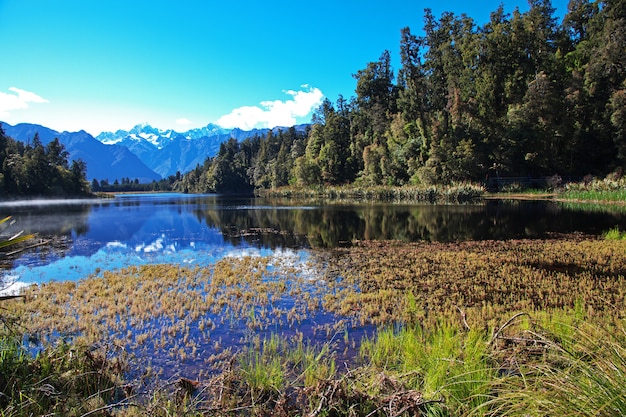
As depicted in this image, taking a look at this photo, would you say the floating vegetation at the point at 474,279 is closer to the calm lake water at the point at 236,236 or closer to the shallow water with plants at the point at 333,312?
the shallow water with plants at the point at 333,312

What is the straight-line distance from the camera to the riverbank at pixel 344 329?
416 centimetres

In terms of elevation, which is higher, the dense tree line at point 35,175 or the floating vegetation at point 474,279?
the dense tree line at point 35,175

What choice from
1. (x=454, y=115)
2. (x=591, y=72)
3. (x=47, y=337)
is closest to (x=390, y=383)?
(x=47, y=337)

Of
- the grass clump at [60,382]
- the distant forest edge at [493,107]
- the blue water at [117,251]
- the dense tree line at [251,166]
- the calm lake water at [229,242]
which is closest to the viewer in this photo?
the grass clump at [60,382]

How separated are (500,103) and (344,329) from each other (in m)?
67.6

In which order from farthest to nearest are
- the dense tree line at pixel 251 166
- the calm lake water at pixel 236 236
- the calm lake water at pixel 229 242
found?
the dense tree line at pixel 251 166 < the calm lake water at pixel 236 236 < the calm lake water at pixel 229 242

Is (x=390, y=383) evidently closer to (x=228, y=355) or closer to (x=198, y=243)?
(x=228, y=355)

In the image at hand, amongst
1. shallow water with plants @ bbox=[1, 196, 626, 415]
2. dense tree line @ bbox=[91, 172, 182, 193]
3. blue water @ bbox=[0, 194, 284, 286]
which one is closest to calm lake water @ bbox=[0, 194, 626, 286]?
blue water @ bbox=[0, 194, 284, 286]

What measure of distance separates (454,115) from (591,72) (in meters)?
19.6

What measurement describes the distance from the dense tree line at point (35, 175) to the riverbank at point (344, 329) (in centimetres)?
9925

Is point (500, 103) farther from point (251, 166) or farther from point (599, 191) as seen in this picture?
point (251, 166)

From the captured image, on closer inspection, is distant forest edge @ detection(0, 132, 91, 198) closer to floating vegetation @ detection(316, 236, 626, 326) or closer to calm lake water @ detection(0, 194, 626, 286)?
calm lake water @ detection(0, 194, 626, 286)

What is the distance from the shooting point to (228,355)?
694 cm

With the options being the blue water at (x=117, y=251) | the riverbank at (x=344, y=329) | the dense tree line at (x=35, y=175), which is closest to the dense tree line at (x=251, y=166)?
the dense tree line at (x=35, y=175)
